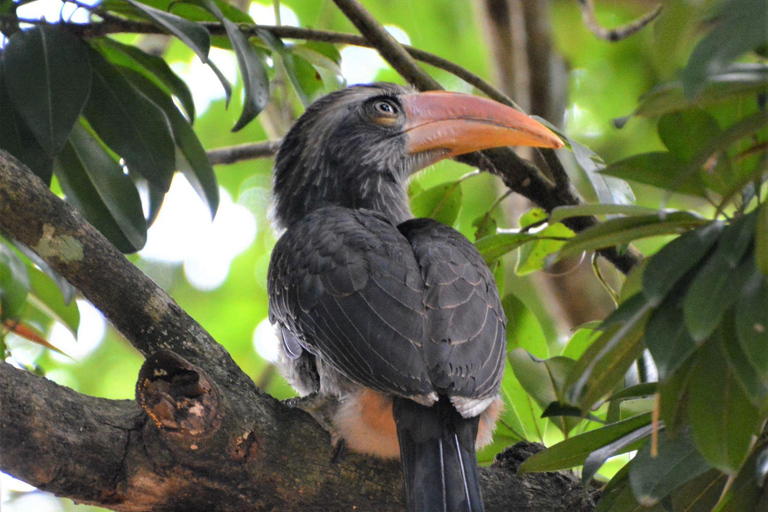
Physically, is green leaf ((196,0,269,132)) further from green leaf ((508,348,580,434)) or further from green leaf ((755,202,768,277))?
green leaf ((755,202,768,277))

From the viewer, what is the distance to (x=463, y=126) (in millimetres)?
3160

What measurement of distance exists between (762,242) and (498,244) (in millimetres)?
1566

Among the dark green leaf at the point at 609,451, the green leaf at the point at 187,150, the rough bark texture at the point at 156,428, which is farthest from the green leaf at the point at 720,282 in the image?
the green leaf at the point at 187,150

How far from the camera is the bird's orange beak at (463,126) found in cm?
289

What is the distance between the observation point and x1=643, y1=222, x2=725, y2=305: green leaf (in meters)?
1.37

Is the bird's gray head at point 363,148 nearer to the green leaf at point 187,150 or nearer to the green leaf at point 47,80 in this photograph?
the green leaf at point 187,150

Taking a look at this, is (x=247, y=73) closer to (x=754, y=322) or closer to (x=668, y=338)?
(x=668, y=338)

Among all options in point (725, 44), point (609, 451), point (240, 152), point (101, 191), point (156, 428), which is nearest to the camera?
point (725, 44)

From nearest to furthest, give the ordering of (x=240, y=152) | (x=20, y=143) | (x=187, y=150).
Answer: (x=20, y=143)
(x=187, y=150)
(x=240, y=152)

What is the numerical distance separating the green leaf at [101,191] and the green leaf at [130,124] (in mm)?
67

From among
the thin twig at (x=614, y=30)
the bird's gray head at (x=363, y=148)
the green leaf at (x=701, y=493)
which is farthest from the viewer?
the bird's gray head at (x=363, y=148)

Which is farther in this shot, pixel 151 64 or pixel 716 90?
pixel 151 64

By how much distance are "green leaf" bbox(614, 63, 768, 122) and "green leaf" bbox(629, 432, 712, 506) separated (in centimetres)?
80

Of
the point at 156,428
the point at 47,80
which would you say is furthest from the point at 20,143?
the point at 156,428
